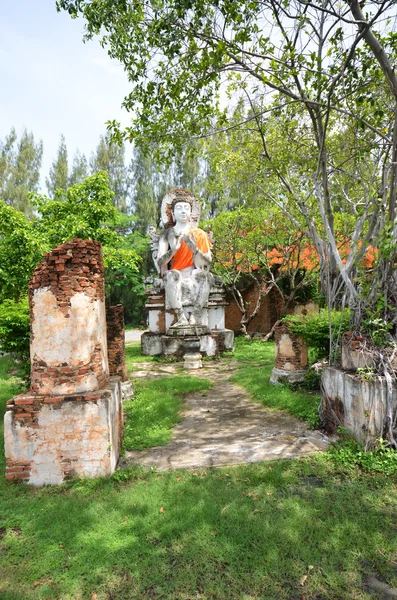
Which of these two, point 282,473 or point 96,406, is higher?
point 96,406

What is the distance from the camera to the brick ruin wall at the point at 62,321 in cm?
393

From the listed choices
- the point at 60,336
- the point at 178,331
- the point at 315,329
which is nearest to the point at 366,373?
the point at 315,329

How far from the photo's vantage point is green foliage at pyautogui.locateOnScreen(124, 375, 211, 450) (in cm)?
488

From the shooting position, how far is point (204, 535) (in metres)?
2.90

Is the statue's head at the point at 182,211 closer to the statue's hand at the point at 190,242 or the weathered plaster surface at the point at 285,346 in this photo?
the statue's hand at the point at 190,242

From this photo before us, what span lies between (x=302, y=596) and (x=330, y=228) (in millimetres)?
4168

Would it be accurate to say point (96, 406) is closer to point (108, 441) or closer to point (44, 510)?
point (108, 441)

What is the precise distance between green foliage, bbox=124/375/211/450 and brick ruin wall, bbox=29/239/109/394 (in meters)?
1.27

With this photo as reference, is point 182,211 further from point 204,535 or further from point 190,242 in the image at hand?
point 204,535

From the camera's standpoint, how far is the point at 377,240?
4.62 metres

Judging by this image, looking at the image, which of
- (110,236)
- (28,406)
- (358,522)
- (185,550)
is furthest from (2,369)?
(358,522)

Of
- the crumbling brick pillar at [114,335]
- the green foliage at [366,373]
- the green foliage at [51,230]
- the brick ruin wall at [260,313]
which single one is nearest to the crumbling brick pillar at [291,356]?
the green foliage at [366,373]

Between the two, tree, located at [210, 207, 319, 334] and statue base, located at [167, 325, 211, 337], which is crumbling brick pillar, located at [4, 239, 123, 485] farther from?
tree, located at [210, 207, 319, 334]

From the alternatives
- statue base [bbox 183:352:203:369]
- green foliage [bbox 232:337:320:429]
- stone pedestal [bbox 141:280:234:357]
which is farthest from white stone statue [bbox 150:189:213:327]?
green foliage [bbox 232:337:320:429]
